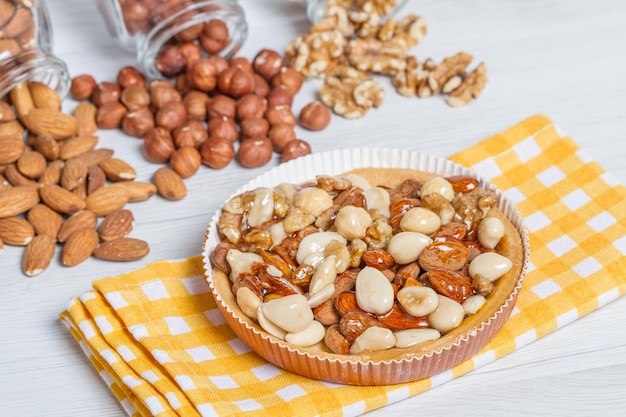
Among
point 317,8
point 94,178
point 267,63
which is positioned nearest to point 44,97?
point 94,178

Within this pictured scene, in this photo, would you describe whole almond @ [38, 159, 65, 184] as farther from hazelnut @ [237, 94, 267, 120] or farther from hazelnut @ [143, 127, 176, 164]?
hazelnut @ [237, 94, 267, 120]

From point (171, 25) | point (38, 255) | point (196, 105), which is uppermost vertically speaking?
point (171, 25)

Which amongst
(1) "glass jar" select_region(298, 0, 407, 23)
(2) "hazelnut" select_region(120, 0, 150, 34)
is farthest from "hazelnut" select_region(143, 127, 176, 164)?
(1) "glass jar" select_region(298, 0, 407, 23)

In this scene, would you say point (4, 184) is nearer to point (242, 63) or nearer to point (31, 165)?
point (31, 165)

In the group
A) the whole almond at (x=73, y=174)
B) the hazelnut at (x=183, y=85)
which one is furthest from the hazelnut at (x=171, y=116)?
the whole almond at (x=73, y=174)

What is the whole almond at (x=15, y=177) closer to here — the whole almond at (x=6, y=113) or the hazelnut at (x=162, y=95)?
the whole almond at (x=6, y=113)

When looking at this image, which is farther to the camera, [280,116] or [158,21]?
[158,21]
